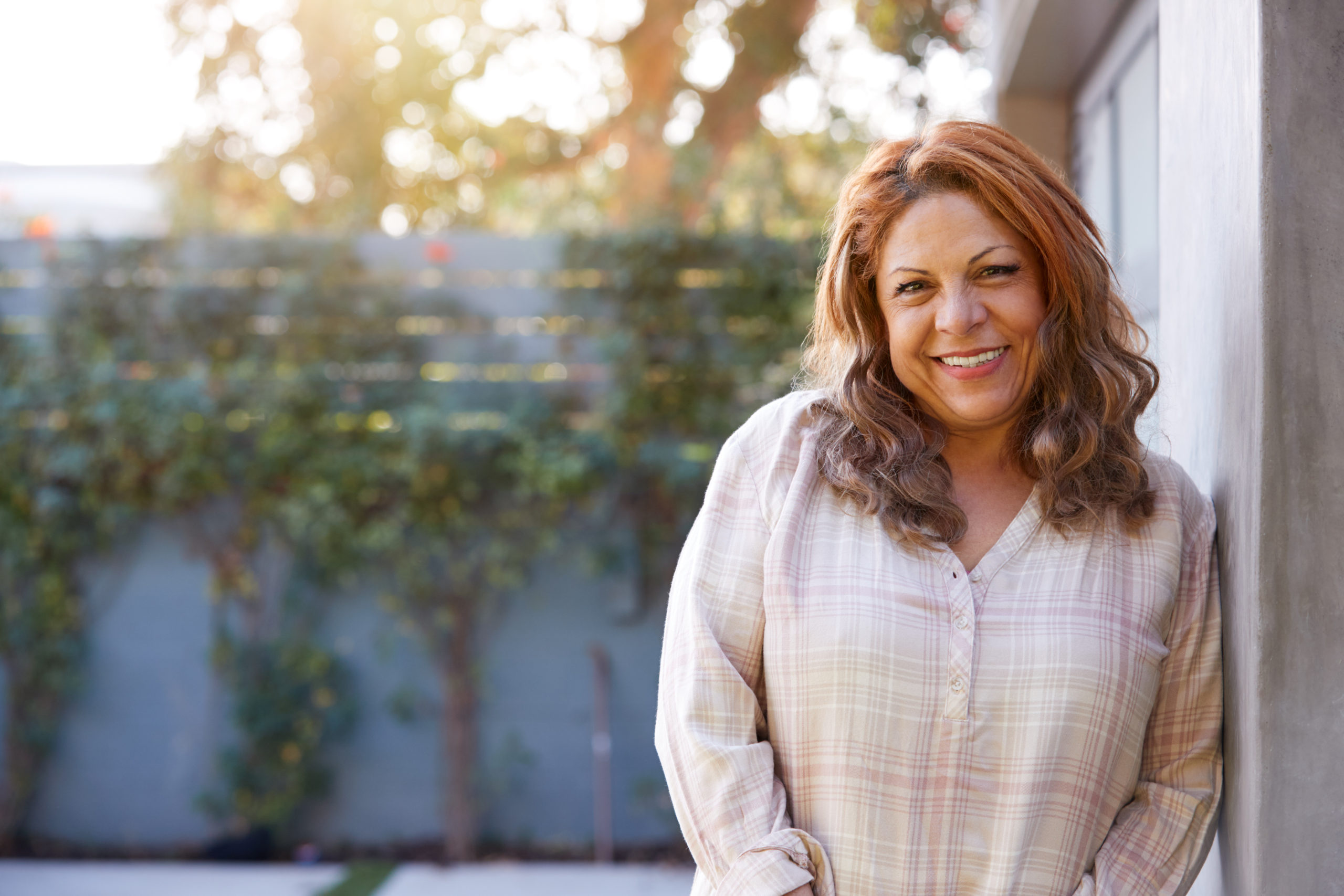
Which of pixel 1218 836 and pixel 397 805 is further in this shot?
pixel 397 805

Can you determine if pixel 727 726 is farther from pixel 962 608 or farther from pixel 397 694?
pixel 397 694

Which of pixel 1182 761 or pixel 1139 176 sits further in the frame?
pixel 1139 176

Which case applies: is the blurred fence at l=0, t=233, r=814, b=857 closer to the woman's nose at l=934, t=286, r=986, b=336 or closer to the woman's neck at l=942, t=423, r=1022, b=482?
the woman's neck at l=942, t=423, r=1022, b=482

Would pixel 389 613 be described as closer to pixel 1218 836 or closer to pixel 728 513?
pixel 728 513

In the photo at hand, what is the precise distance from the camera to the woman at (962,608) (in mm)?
1357

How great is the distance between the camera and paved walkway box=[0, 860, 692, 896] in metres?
4.03

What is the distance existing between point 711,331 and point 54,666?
289 cm

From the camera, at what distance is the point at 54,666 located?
4.48 m

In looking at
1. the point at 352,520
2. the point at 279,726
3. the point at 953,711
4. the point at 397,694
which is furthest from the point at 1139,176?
the point at 279,726

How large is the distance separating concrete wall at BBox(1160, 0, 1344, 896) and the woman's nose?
0.94 ft

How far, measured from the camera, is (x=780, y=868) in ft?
4.41

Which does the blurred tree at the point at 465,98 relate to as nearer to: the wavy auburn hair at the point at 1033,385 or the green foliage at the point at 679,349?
the green foliage at the point at 679,349

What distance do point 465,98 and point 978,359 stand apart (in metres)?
6.18

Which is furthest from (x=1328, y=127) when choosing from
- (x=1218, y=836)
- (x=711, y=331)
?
(x=711, y=331)
